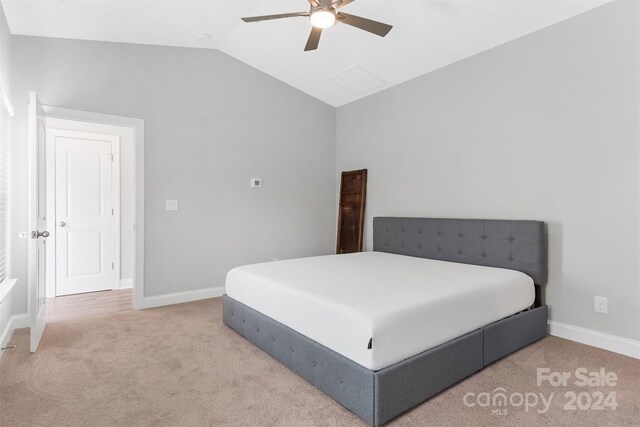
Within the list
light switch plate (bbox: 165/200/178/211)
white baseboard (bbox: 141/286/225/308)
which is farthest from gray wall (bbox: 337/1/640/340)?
light switch plate (bbox: 165/200/178/211)

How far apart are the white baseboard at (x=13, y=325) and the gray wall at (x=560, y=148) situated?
4023 mm

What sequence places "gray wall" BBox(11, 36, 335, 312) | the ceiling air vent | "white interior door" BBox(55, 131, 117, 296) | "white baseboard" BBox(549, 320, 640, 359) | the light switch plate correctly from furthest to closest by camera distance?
"white interior door" BBox(55, 131, 117, 296)
the ceiling air vent
the light switch plate
"gray wall" BBox(11, 36, 335, 312)
"white baseboard" BBox(549, 320, 640, 359)

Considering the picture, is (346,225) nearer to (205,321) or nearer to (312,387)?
(205,321)

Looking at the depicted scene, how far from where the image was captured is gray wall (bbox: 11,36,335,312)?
10.7ft

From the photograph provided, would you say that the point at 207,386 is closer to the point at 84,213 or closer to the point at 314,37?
the point at 314,37

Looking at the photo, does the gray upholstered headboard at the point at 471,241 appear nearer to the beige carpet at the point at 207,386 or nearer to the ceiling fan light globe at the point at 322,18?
the beige carpet at the point at 207,386

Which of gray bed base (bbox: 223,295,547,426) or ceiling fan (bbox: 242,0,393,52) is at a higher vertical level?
ceiling fan (bbox: 242,0,393,52)

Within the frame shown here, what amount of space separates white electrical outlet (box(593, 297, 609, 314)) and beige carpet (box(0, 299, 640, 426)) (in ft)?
0.97

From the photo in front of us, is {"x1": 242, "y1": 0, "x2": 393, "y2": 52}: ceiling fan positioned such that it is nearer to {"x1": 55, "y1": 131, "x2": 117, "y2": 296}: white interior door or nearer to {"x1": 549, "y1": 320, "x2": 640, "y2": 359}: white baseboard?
{"x1": 549, "y1": 320, "x2": 640, "y2": 359}: white baseboard

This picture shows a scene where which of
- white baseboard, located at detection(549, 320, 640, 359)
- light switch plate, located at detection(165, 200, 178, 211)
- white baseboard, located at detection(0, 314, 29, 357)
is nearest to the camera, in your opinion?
white baseboard, located at detection(549, 320, 640, 359)

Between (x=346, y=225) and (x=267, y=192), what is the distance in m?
1.29

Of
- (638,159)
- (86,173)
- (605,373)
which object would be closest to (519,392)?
(605,373)

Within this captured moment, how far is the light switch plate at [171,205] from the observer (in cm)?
384

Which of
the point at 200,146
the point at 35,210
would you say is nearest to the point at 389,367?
the point at 35,210
